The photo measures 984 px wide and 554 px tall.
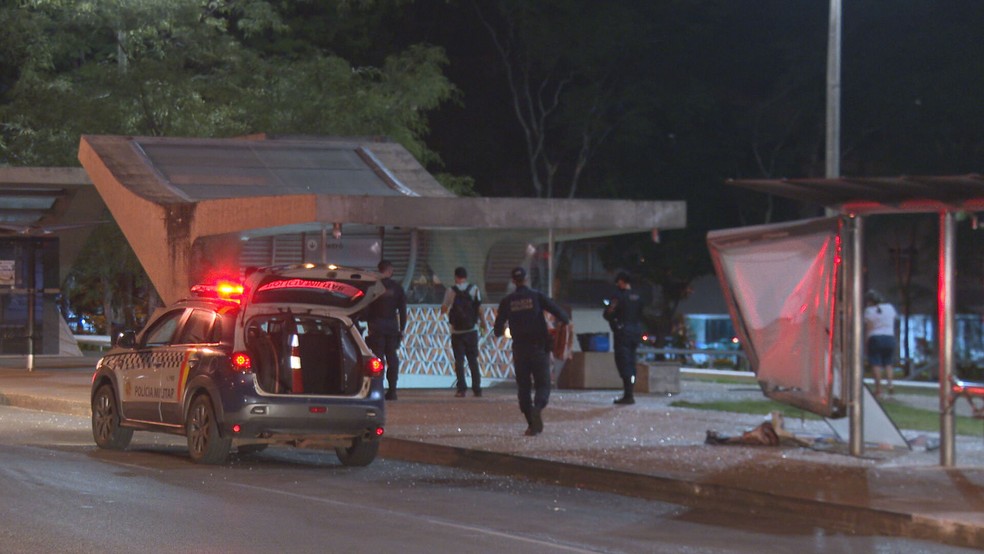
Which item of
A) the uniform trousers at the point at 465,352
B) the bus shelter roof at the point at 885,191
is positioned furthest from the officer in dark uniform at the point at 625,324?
the bus shelter roof at the point at 885,191

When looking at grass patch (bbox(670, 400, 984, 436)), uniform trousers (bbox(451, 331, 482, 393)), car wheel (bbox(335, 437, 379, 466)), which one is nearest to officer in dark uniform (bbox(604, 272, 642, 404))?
grass patch (bbox(670, 400, 984, 436))

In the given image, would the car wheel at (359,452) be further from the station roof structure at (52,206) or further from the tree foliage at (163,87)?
the tree foliage at (163,87)

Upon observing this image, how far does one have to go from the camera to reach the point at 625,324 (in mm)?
18938

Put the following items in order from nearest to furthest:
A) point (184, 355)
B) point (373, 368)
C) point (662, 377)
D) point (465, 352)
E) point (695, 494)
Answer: point (695, 494) → point (373, 368) → point (184, 355) → point (465, 352) → point (662, 377)

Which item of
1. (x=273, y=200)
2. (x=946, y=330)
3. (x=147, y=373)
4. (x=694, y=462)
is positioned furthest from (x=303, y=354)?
(x=273, y=200)

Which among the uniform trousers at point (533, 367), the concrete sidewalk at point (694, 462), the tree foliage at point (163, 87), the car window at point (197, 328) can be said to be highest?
the tree foliage at point (163, 87)

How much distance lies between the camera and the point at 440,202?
790 inches

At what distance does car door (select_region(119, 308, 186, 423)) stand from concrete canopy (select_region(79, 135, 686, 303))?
15.1ft

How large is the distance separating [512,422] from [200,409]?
15.4 feet

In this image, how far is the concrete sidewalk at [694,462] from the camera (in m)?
10.8

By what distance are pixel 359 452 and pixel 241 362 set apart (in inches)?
61.6

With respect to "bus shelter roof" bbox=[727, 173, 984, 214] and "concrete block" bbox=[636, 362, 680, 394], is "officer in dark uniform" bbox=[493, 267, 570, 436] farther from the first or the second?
"concrete block" bbox=[636, 362, 680, 394]

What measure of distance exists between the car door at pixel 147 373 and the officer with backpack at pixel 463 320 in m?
5.73

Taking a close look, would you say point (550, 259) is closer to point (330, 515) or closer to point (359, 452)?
point (359, 452)
